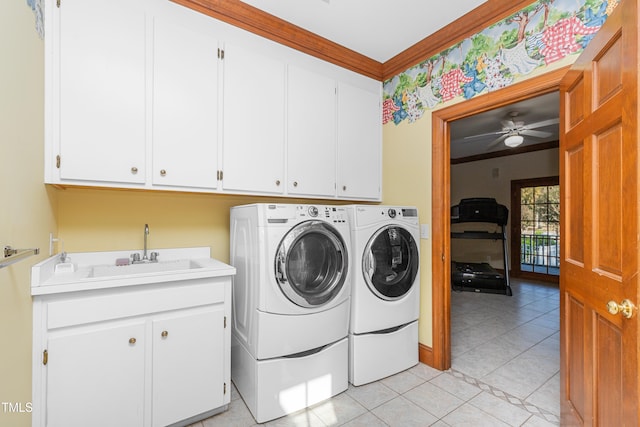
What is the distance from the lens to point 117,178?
1600 mm

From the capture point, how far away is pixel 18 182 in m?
1.09

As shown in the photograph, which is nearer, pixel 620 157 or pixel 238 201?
pixel 620 157

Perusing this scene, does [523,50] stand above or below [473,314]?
above

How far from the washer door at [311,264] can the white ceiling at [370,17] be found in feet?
4.87

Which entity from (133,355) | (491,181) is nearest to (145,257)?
(133,355)

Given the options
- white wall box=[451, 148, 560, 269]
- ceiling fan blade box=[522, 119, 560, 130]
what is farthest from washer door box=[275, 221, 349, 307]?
white wall box=[451, 148, 560, 269]

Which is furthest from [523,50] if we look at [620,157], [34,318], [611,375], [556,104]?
[34,318]

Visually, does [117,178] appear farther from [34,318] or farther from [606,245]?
[606,245]

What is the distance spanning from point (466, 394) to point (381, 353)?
23.7 inches

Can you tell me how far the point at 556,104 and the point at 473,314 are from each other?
A: 2689 millimetres

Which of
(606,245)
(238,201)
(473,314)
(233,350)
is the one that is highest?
(238,201)

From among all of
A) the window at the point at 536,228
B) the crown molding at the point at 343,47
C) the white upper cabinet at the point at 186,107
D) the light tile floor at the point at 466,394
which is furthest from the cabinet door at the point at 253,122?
the window at the point at 536,228

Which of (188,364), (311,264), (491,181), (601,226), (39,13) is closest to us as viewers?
(601,226)

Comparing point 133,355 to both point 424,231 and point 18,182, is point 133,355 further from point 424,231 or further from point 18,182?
point 424,231
